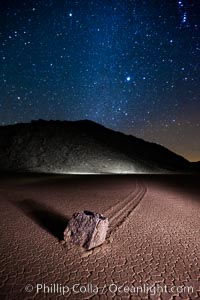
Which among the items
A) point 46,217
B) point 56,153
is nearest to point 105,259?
point 46,217

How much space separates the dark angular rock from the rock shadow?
0.49 meters

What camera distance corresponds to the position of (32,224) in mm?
5965

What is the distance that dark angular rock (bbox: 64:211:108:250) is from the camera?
4.55 m

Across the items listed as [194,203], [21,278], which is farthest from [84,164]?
[21,278]

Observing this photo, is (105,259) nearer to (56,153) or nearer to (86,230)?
(86,230)

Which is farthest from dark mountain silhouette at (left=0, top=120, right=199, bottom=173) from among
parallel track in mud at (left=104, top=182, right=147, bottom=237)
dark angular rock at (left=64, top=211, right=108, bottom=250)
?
dark angular rock at (left=64, top=211, right=108, bottom=250)

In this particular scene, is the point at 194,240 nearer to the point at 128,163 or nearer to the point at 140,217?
the point at 140,217

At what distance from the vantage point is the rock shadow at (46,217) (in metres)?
5.61

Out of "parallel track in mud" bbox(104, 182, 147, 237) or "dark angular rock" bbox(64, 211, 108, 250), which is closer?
"dark angular rock" bbox(64, 211, 108, 250)

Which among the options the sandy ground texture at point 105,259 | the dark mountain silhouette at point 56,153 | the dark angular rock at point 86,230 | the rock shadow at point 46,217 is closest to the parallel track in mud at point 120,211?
the sandy ground texture at point 105,259

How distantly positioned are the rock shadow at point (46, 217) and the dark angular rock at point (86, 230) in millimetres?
488

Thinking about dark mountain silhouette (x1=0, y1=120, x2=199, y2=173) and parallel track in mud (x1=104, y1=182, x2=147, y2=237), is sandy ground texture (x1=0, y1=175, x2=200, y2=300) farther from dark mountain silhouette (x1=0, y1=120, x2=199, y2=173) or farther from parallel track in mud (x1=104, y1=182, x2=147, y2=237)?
dark mountain silhouette (x1=0, y1=120, x2=199, y2=173)

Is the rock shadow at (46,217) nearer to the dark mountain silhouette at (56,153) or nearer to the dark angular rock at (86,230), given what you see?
the dark angular rock at (86,230)

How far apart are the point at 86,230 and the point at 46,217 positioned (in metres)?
2.62
